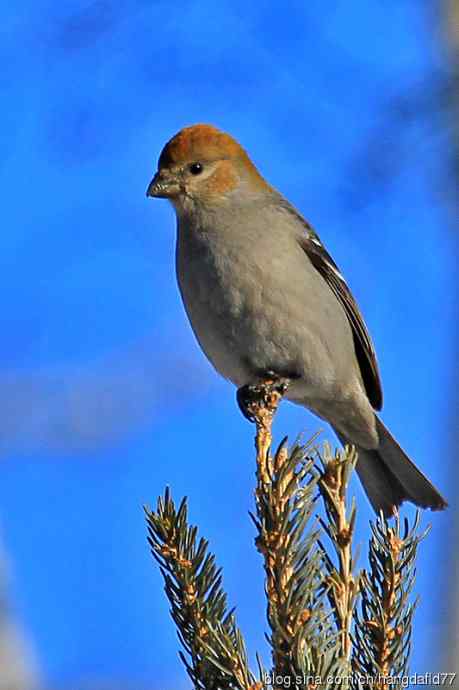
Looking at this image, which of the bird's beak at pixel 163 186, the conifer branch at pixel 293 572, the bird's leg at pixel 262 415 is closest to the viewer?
the conifer branch at pixel 293 572

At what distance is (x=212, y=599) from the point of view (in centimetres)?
209

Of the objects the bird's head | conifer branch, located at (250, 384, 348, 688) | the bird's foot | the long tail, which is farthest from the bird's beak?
conifer branch, located at (250, 384, 348, 688)

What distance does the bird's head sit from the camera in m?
4.53

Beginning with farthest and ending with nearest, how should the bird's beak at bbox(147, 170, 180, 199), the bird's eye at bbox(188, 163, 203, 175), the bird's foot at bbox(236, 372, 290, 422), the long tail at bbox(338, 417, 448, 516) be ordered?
the bird's eye at bbox(188, 163, 203, 175) → the bird's beak at bbox(147, 170, 180, 199) → the long tail at bbox(338, 417, 448, 516) → the bird's foot at bbox(236, 372, 290, 422)

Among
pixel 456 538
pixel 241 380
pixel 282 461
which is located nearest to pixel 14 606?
pixel 241 380

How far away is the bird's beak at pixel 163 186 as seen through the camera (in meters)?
4.48

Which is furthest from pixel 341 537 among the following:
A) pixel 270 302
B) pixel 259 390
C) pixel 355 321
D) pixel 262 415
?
pixel 355 321

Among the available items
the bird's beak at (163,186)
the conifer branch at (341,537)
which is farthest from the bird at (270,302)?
the conifer branch at (341,537)

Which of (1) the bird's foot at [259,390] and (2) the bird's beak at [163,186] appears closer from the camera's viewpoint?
(1) the bird's foot at [259,390]

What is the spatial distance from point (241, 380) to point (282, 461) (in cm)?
203

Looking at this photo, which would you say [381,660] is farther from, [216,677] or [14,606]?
[14,606]

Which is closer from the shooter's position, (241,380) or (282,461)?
(282,461)

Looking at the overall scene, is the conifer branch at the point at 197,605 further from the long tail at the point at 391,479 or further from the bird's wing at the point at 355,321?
the bird's wing at the point at 355,321

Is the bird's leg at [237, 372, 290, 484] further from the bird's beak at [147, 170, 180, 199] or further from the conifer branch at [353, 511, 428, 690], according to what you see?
the bird's beak at [147, 170, 180, 199]
